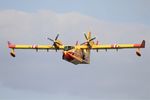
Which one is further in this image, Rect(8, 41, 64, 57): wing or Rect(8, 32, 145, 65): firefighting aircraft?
Rect(8, 41, 64, 57): wing

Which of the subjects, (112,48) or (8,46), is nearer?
(112,48)

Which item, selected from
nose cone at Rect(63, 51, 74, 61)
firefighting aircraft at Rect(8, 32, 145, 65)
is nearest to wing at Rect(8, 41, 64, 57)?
firefighting aircraft at Rect(8, 32, 145, 65)

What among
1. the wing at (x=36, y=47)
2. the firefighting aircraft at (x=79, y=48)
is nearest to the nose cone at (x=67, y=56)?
the firefighting aircraft at (x=79, y=48)

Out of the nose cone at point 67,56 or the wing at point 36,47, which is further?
the wing at point 36,47

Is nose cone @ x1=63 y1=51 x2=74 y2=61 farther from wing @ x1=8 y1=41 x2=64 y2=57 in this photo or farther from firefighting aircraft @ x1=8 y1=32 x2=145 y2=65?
wing @ x1=8 y1=41 x2=64 y2=57

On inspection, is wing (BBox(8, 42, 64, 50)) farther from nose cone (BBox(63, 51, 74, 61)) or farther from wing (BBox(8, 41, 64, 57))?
nose cone (BBox(63, 51, 74, 61))

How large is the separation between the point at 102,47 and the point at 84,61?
23.8 feet

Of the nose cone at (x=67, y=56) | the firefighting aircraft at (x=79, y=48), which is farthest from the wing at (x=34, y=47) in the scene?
the nose cone at (x=67, y=56)

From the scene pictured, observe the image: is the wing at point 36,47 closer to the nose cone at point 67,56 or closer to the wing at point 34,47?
the wing at point 34,47

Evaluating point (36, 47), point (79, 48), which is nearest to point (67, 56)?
point (79, 48)

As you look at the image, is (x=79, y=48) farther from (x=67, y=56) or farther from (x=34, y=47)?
(x=34, y=47)

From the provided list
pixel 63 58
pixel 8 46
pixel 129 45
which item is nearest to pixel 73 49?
pixel 63 58

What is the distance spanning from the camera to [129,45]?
486 ft

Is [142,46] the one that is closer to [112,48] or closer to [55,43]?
[112,48]
